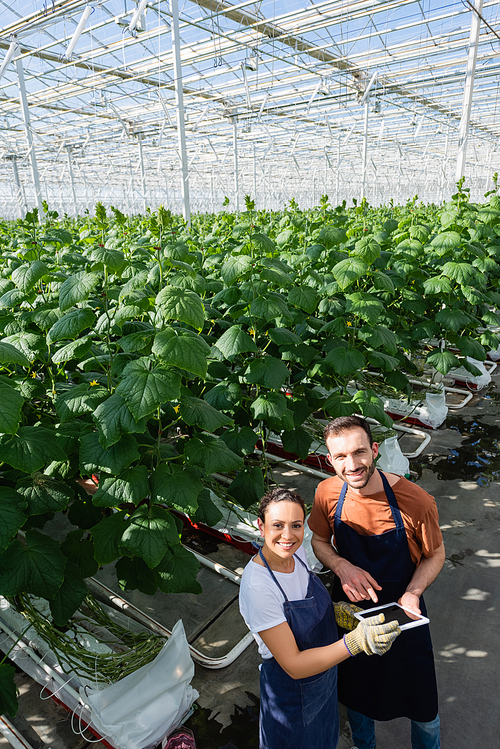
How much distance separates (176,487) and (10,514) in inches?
24.8

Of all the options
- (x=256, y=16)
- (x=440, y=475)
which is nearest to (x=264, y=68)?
(x=256, y=16)

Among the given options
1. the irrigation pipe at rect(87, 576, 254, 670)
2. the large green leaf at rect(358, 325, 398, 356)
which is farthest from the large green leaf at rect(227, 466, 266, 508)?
the large green leaf at rect(358, 325, 398, 356)

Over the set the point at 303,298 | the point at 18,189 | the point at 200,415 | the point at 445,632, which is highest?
the point at 18,189

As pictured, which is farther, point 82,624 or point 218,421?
point 82,624

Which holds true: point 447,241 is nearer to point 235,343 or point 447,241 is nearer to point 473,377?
point 473,377

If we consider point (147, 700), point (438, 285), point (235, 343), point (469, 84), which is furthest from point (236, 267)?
point (469, 84)

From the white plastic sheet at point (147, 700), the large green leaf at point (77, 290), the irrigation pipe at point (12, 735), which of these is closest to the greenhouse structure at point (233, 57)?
the large green leaf at point (77, 290)

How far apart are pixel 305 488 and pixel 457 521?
3.91ft

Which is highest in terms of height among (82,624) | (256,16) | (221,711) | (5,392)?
(256,16)

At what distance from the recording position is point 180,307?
1.88 meters

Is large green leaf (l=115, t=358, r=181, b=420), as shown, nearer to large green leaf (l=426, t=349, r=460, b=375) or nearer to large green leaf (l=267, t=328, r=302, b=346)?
large green leaf (l=267, t=328, r=302, b=346)

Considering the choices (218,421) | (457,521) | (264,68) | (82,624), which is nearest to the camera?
(218,421)

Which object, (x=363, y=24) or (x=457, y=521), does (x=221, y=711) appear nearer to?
(x=457, y=521)

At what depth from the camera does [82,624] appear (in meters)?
2.53
